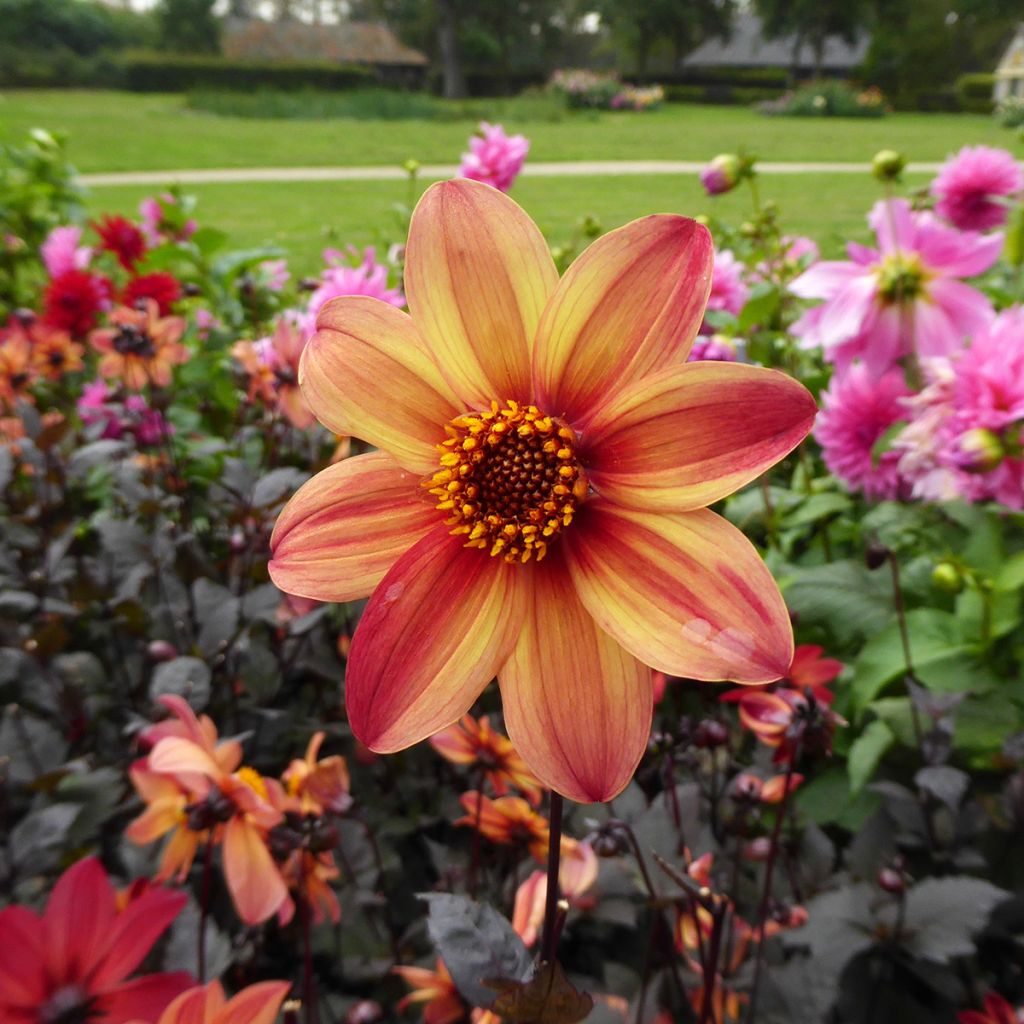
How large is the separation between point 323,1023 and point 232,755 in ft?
1.24

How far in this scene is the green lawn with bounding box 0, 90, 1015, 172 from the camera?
1248 cm

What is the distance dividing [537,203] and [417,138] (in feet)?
31.2

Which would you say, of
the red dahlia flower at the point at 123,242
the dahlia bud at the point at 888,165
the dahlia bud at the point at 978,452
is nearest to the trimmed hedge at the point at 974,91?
the red dahlia flower at the point at 123,242

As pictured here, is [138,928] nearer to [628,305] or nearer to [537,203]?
[628,305]

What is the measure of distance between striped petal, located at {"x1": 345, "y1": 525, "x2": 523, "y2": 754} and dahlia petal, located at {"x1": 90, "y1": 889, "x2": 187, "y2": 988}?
0.27 meters

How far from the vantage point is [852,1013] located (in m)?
0.95

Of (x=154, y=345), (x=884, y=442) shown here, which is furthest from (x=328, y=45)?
(x=884, y=442)

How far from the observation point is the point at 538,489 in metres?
0.51

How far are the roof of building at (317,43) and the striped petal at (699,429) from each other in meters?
37.1

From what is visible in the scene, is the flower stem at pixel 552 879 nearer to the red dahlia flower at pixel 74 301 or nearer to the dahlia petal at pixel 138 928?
the dahlia petal at pixel 138 928

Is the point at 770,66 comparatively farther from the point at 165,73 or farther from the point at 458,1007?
the point at 458,1007

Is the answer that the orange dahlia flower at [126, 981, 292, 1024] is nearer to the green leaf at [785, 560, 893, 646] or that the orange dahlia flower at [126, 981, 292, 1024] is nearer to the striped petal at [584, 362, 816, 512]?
the striped petal at [584, 362, 816, 512]

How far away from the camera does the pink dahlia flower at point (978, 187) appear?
153 centimetres

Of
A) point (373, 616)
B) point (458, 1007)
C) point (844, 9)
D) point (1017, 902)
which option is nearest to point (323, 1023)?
point (458, 1007)
